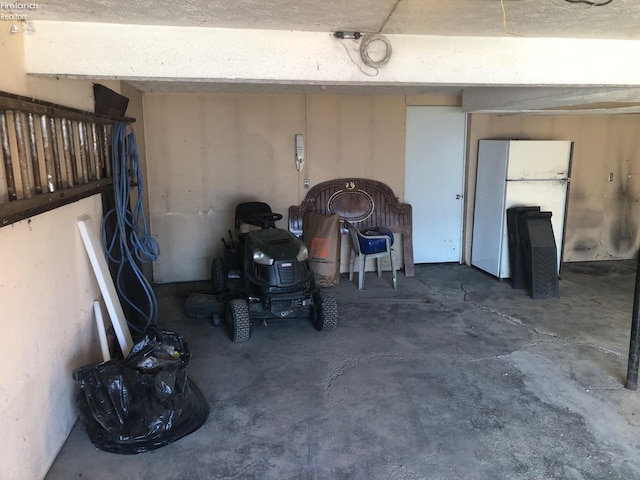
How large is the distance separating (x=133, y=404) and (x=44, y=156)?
4.44 ft

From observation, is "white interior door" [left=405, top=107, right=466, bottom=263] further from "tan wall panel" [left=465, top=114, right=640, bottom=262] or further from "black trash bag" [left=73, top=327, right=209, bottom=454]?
"black trash bag" [left=73, top=327, right=209, bottom=454]

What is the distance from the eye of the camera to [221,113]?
5.36 metres

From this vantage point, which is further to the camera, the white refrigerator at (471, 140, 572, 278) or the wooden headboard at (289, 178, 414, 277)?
the wooden headboard at (289, 178, 414, 277)

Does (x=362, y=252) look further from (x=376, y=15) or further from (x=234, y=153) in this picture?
(x=376, y=15)

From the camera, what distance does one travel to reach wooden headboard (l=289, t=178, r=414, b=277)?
5.64m

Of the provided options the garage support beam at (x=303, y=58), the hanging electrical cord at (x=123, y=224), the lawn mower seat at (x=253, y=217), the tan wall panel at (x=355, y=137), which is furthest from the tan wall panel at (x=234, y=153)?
the garage support beam at (x=303, y=58)

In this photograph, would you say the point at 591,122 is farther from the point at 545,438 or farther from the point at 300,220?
the point at 545,438

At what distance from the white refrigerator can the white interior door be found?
514 millimetres

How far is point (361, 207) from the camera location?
5699 mm

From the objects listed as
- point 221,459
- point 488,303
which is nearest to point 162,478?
point 221,459

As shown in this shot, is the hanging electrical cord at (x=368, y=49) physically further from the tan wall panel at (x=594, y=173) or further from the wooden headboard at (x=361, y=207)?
the tan wall panel at (x=594, y=173)

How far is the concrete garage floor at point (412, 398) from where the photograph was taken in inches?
95.3

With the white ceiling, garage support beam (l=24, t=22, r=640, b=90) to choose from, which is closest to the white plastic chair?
garage support beam (l=24, t=22, r=640, b=90)

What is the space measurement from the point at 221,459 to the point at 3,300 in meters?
1.29
